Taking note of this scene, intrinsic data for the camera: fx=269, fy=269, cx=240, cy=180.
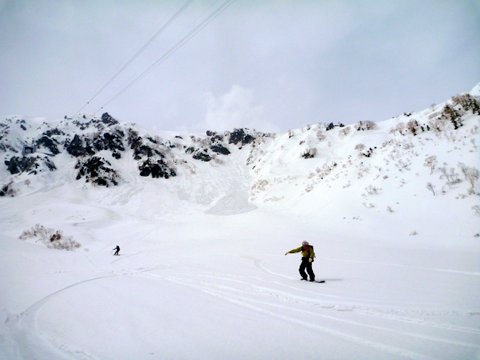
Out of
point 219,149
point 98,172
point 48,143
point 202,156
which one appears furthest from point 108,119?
point 98,172

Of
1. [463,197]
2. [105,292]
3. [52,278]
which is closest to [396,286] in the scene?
[105,292]

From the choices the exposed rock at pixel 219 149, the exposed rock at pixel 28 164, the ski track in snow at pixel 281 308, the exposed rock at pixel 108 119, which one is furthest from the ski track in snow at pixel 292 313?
the exposed rock at pixel 108 119

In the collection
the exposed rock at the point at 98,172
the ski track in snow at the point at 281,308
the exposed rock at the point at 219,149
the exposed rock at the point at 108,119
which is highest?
the exposed rock at the point at 108,119

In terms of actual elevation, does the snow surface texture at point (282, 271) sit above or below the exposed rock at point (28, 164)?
below

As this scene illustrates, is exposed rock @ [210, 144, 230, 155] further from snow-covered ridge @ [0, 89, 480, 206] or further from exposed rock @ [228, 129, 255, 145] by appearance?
exposed rock @ [228, 129, 255, 145]

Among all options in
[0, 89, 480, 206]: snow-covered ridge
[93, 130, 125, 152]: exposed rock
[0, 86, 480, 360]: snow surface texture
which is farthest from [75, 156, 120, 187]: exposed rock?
[0, 86, 480, 360]: snow surface texture

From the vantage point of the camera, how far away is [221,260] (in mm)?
13969

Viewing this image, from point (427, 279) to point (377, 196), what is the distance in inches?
476

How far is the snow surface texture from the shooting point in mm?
4516

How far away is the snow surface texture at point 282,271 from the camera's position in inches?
178

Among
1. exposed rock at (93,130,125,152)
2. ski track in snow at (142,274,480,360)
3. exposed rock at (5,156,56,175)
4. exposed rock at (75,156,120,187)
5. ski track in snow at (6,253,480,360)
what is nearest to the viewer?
ski track in snow at (142,274,480,360)

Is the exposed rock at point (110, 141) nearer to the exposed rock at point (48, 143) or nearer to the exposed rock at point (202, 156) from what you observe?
the exposed rock at point (48, 143)

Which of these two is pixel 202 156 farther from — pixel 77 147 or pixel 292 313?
pixel 292 313

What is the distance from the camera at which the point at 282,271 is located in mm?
10875
